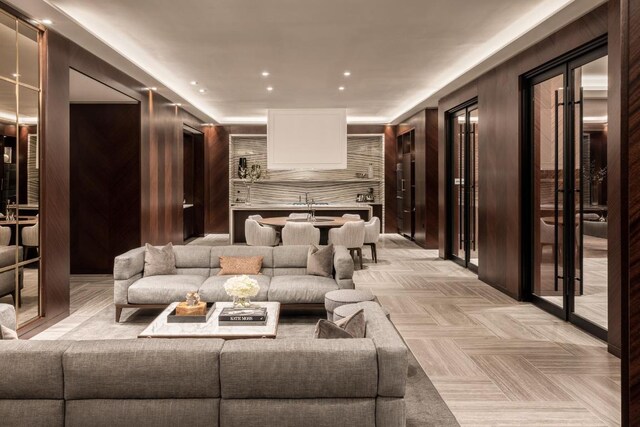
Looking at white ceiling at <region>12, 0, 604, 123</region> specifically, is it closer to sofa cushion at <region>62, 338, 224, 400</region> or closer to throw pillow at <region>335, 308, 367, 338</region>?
throw pillow at <region>335, 308, 367, 338</region>

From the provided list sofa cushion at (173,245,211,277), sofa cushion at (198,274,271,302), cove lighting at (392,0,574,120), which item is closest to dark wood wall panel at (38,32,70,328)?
sofa cushion at (173,245,211,277)

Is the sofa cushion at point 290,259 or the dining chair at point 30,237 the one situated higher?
the dining chair at point 30,237

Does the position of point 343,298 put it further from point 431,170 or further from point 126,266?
point 431,170

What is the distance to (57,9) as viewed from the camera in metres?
4.30

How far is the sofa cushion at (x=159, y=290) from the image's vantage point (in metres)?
4.75

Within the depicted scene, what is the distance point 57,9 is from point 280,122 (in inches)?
238

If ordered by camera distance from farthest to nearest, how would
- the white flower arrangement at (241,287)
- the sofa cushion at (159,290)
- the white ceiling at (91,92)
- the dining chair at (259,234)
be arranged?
1. the dining chair at (259,234)
2. the white ceiling at (91,92)
3. the sofa cushion at (159,290)
4. the white flower arrangement at (241,287)

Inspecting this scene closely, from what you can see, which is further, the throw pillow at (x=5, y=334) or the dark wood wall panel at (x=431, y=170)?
the dark wood wall panel at (x=431, y=170)

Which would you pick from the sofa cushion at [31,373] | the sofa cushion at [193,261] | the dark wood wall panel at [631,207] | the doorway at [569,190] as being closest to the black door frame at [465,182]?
the doorway at [569,190]

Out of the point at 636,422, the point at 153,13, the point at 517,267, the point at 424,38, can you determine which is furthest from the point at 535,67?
the point at 636,422

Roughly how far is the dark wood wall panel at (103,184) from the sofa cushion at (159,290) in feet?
8.84

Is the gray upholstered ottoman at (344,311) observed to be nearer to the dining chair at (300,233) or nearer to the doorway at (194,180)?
the dining chair at (300,233)

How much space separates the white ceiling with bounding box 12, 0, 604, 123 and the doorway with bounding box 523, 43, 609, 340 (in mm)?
552

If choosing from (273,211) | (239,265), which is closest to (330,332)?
(239,265)
